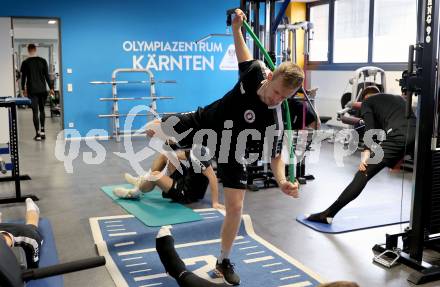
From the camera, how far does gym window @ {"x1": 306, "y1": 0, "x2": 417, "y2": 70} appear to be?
8297mm

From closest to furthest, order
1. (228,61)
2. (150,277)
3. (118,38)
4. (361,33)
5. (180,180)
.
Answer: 1. (150,277)
2. (180,180)
3. (118,38)
4. (361,33)
5. (228,61)

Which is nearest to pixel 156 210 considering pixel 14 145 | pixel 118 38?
pixel 14 145

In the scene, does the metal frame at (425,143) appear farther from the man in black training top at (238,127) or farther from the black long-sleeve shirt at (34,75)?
the black long-sleeve shirt at (34,75)

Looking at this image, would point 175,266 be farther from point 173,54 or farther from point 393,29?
point 393,29

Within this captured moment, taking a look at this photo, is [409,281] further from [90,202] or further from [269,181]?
[90,202]

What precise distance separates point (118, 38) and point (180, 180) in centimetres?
537

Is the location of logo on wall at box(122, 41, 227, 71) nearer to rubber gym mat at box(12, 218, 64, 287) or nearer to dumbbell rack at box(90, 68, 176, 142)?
dumbbell rack at box(90, 68, 176, 142)

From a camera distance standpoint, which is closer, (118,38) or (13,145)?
(13,145)

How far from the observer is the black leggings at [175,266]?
2.42 metres

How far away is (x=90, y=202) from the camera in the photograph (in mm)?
4555

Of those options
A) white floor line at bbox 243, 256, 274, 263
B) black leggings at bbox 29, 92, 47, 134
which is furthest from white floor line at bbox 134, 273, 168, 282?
black leggings at bbox 29, 92, 47, 134

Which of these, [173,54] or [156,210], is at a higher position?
[173,54]

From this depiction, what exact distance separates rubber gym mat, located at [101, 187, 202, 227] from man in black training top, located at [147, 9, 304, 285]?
3.42ft

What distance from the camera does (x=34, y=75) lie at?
834 centimetres
